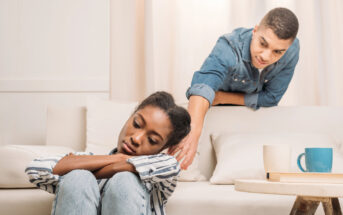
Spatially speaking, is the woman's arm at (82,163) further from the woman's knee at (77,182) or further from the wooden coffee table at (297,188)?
the wooden coffee table at (297,188)

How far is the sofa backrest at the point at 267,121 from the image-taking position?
2.07 metres

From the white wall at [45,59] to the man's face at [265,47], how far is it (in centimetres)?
104

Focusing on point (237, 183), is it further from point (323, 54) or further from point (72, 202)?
point (323, 54)

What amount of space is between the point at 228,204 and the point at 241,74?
2.23ft

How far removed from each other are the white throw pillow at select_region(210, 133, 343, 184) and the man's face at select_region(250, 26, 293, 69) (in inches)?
12.6

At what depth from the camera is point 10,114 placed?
2.64m

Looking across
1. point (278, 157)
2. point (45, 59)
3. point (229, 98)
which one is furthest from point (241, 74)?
point (45, 59)

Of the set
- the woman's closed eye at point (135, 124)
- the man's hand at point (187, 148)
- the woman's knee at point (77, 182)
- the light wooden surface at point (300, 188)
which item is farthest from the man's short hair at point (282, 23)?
the woman's knee at point (77, 182)

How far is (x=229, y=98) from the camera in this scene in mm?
2088

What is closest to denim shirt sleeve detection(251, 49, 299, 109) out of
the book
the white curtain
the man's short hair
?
the man's short hair

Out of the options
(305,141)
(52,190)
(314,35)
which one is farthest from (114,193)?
(314,35)

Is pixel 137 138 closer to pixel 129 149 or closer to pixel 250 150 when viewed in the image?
pixel 129 149

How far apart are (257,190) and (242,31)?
111 cm

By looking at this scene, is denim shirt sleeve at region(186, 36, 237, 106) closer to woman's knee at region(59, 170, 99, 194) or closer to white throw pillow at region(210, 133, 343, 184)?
white throw pillow at region(210, 133, 343, 184)
